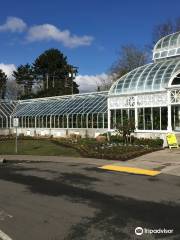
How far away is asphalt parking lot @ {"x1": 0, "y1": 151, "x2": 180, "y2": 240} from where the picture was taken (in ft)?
27.2

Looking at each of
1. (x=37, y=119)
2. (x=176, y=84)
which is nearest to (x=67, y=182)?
(x=176, y=84)

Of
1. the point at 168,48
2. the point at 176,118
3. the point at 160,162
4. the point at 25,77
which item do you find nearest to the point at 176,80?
the point at 176,118

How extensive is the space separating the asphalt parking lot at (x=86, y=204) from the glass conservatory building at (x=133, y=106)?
41.2ft

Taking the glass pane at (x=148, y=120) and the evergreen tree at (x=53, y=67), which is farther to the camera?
the evergreen tree at (x=53, y=67)

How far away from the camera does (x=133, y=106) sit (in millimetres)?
31469

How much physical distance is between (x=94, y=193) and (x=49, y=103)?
35.1 m

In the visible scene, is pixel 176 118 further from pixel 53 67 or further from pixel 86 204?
pixel 53 67

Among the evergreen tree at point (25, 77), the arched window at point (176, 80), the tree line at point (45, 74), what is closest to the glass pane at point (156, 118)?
the arched window at point (176, 80)

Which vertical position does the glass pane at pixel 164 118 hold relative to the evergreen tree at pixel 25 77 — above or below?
below

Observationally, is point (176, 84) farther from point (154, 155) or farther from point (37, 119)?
point (37, 119)

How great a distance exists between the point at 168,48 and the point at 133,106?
254 inches

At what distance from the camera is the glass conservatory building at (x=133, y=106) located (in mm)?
28625

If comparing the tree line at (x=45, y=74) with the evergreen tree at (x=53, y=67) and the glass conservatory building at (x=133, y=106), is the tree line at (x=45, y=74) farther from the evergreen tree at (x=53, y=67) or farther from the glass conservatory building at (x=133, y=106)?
the glass conservatory building at (x=133, y=106)

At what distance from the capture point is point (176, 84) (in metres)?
28.2
